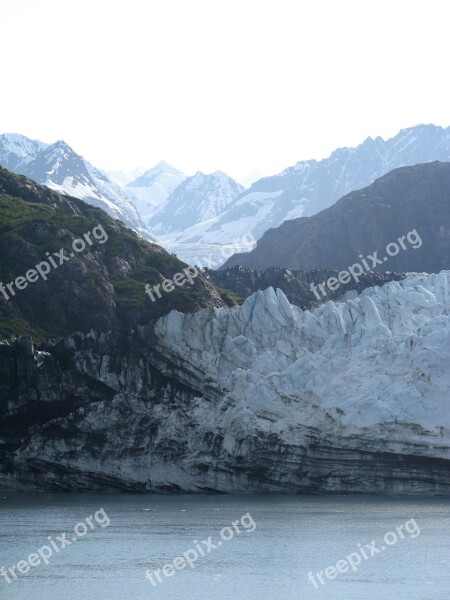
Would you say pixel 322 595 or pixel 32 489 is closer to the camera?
pixel 322 595

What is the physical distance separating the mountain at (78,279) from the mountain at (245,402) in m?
9.69

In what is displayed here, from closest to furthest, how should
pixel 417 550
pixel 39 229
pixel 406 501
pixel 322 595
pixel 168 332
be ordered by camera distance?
1. pixel 322 595
2. pixel 417 550
3. pixel 406 501
4. pixel 168 332
5. pixel 39 229

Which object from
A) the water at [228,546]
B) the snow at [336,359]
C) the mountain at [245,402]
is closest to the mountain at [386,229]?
the snow at [336,359]

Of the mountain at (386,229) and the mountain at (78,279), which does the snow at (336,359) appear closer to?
the mountain at (78,279)

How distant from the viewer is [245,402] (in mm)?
73188

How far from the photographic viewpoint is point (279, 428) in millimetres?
71188

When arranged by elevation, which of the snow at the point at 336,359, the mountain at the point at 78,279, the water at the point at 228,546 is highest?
the mountain at the point at 78,279

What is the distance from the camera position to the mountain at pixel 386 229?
14412cm

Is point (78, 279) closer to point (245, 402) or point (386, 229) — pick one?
point (245, 402)

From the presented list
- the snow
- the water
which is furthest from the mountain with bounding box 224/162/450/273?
the water

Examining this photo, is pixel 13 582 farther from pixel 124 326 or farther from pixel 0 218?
pixel 0 218

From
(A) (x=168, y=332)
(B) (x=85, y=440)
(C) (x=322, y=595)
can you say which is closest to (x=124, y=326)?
(A) (x=168, y=332)

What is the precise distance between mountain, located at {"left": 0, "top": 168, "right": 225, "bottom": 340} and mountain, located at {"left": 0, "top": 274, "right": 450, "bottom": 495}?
31.8 feet

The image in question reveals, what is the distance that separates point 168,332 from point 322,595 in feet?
121
